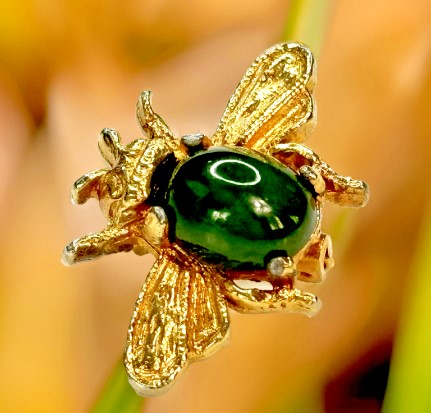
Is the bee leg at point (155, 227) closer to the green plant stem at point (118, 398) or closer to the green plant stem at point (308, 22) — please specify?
the green plant stem at point (118, 398)

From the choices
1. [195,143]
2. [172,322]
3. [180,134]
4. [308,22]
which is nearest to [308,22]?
[308,22]

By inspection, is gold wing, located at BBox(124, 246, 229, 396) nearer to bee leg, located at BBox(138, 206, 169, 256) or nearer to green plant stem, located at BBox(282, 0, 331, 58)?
bee leg, located at BBox(138, 206, 169, 256)

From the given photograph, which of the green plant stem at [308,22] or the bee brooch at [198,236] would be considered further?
the green plant stem at [308,22]

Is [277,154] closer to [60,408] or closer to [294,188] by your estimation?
[294,188]

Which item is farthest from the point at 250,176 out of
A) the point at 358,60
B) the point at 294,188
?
the point at 358,60

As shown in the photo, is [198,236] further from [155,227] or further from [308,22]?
[308,22]

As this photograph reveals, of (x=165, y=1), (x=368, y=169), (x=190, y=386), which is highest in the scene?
(x=165, y=1)

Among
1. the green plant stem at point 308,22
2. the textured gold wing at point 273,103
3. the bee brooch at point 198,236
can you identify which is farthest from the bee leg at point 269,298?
the green plant stem at point 308,22
